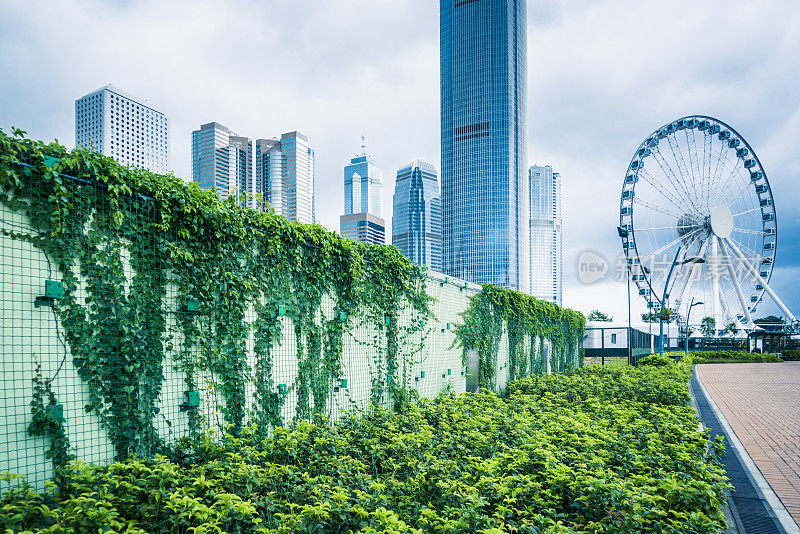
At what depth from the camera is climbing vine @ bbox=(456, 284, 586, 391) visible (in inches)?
380

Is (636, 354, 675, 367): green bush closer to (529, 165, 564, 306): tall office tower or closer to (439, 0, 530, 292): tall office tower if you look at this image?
(439, 0, 530, 292): tall office tower

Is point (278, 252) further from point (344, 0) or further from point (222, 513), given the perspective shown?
point (344, 0)

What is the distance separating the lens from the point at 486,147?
89.5 metres

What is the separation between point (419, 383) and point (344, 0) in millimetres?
10016

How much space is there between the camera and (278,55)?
419 inches

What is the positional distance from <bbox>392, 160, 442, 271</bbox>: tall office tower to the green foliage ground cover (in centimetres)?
10572

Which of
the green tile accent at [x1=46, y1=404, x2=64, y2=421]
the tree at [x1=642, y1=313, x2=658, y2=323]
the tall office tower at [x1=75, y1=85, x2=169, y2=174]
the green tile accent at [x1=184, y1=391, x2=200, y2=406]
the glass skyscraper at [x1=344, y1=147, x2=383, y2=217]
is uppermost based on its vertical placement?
the glass skyscraper at [x1=344, y1=147, x2=383, y2=217]

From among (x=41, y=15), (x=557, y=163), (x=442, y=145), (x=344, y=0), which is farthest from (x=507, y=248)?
(x=41, y=15)

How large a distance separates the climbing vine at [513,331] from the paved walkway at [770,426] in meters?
4.55

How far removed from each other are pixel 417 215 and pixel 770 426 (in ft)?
363

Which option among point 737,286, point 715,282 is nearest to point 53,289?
point 715,282

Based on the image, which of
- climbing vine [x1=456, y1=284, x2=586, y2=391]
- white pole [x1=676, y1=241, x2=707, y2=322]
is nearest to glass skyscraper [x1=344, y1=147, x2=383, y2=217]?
white pole [x1=676, y1=241, x2=707, y2=322]

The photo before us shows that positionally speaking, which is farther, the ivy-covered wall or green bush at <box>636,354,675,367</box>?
green bush at <box>636,354,675,367</box>

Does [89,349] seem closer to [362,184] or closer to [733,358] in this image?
[733,358]
